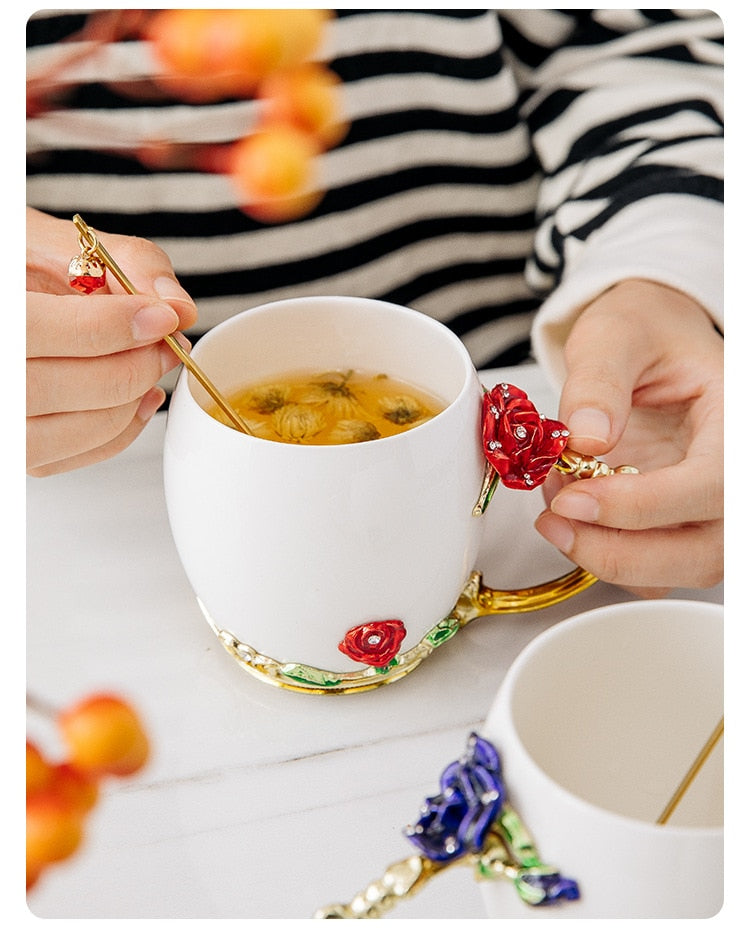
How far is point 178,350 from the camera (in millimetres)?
435

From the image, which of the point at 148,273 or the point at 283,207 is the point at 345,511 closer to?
the point at 148,273

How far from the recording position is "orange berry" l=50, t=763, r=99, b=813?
0.41 metres

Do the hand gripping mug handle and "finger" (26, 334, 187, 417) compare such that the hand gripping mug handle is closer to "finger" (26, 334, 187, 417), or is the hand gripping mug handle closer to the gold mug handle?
the gold mug handle

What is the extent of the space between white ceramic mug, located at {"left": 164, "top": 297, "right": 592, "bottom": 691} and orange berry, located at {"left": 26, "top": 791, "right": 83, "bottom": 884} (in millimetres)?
97

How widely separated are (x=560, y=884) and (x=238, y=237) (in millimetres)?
568

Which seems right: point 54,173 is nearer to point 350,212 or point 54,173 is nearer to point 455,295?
point 350,212

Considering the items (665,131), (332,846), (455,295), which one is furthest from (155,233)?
(332,846)

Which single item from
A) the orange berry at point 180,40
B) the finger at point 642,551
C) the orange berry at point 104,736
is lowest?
the orange berry at point 104,736

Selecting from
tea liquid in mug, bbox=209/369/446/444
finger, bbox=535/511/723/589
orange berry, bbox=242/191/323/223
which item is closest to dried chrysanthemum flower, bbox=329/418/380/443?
tea liquid in mug, bbox=209/369/446/444

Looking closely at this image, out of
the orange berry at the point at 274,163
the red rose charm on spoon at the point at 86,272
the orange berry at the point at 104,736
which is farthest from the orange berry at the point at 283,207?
the orange berry at the point at 104,736

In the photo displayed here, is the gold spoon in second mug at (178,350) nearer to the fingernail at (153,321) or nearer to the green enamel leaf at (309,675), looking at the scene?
the fingernail at (153,321)

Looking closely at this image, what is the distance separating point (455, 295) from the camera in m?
0.82

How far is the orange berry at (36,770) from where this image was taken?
423 mm

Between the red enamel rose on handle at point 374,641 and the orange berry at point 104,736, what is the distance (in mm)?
105
